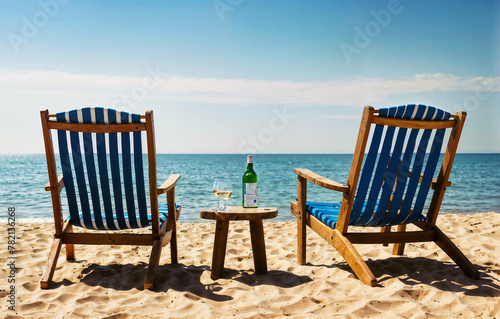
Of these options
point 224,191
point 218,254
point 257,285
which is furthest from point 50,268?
point 257,285

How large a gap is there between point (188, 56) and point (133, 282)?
16.9 m

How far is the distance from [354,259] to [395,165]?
0.74 metres

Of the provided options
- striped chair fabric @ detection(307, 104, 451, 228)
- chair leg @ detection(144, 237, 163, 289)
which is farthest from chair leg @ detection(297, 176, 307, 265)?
chair leg @ detection(144, 237, 163, 289)

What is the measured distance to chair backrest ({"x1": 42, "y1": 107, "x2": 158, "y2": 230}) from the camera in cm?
259

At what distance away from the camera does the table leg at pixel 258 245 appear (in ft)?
9.62

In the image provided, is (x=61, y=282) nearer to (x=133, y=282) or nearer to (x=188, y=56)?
(x=133, y=282)

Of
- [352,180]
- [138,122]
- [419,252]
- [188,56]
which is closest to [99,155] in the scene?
[138,122]

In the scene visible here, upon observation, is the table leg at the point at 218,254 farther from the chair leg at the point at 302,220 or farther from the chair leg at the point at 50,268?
the chair leg at the point at 50,268

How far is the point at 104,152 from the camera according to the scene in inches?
106

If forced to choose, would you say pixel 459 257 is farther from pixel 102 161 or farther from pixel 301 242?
pixel 102 161

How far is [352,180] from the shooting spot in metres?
2.71

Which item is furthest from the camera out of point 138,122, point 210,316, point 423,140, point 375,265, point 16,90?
point 16,90

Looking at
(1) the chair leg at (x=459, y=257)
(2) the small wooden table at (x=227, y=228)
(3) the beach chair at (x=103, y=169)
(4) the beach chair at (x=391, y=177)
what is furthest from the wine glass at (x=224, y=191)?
(1) the chair leg at (x=459, y=257)

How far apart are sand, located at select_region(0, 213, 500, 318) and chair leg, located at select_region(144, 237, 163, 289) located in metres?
0.07
